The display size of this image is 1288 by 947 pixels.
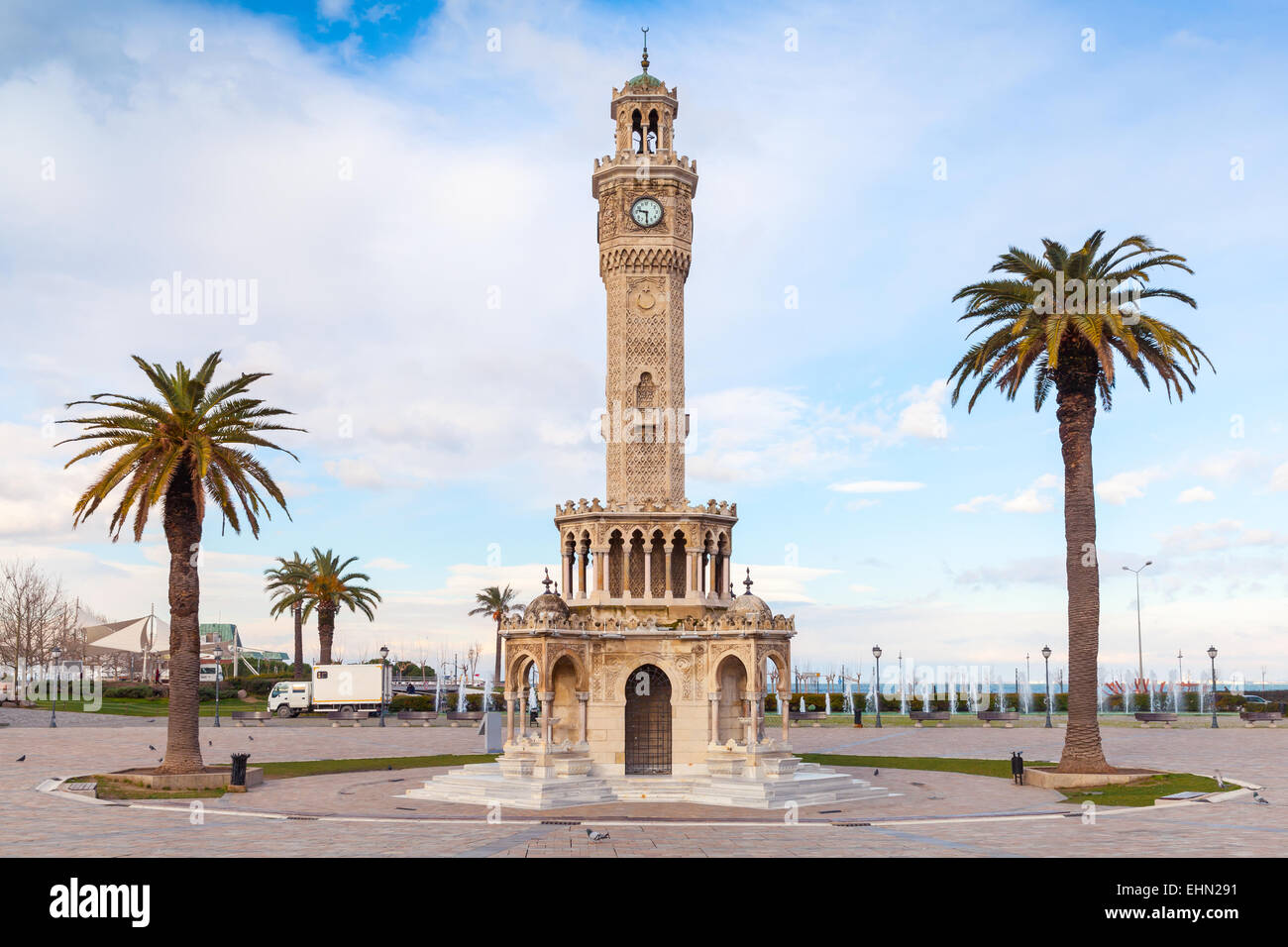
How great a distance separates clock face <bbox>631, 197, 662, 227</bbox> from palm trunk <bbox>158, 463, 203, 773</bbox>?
54.8ft

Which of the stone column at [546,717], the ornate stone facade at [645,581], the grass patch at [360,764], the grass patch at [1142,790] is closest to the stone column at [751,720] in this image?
the ornate stone facade at [645,581]

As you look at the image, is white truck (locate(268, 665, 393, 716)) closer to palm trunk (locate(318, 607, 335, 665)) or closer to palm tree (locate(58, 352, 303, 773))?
palm trunk (locate(318, 607, 335, 665))

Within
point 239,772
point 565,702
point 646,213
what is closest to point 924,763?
point 565,702

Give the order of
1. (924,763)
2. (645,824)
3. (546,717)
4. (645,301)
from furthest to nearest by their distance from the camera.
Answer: (924,763)
(645,301)
(546,717)
(645,824)

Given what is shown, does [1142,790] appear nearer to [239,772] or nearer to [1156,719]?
[239,772]

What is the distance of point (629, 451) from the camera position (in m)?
37.2

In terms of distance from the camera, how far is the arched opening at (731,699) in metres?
34.2

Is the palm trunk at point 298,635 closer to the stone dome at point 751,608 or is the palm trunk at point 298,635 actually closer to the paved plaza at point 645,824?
the paved plaza at point 645,824

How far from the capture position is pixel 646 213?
38344mm

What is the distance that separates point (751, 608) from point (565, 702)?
21.1 ft

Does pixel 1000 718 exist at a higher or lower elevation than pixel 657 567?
lower

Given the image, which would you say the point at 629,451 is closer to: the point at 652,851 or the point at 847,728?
the point at 652,851

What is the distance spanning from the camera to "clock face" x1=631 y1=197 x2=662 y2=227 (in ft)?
126
